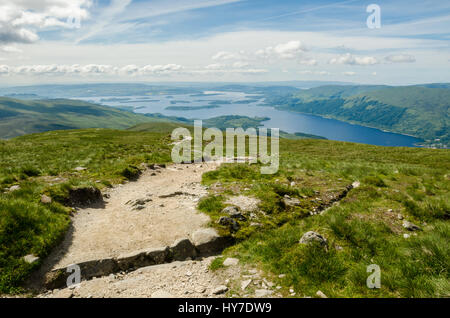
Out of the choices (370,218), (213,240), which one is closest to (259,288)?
(213,240)

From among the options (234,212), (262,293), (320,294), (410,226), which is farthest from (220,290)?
(410,226)

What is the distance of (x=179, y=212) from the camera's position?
36.1ft

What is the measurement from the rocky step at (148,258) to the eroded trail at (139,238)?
23 centimetres

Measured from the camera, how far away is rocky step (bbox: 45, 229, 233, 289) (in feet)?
22.1

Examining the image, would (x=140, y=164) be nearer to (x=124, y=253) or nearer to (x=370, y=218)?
(x=124, y=253)

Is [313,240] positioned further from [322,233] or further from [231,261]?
[231,261]

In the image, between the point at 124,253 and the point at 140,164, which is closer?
the point at 124,253

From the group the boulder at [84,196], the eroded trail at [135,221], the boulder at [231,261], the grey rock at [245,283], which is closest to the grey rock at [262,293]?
the grey rock at [245,283]

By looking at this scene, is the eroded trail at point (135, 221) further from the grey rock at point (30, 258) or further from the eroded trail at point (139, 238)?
the grey rock at point (30, 258)

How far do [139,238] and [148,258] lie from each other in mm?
1292

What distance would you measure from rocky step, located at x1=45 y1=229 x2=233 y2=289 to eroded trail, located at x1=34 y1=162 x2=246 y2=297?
0.23 meters

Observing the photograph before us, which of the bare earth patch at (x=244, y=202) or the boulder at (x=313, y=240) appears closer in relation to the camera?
the boulder at (x=313, y=240)

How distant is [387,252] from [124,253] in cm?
794

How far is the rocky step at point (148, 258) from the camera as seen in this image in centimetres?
673
